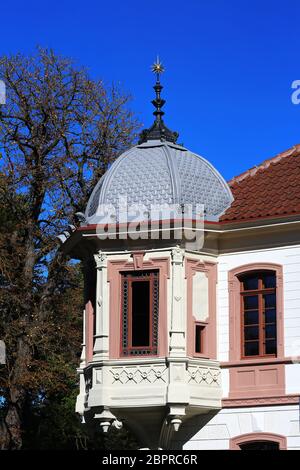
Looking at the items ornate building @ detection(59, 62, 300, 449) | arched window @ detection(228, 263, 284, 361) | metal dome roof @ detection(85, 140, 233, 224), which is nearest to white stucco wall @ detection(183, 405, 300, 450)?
ornate building @ detection(59, 62, 300, 449)

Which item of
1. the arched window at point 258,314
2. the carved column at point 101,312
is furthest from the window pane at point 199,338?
the carved column at point 101,312

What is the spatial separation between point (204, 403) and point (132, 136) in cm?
1475

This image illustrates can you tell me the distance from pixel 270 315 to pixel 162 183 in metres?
4.02

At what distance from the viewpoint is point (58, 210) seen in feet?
114

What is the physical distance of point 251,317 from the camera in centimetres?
2459

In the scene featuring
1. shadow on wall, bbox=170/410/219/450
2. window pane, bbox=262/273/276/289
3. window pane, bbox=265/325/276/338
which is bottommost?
shadow on wall, bbox=170/410/219/450

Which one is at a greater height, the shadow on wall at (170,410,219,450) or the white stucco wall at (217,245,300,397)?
the white stucco wall at (217,245,300,397)

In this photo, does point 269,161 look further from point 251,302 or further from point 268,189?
point 251,302

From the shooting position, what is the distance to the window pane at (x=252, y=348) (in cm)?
2434

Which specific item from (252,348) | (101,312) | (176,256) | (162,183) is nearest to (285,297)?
(252,348)

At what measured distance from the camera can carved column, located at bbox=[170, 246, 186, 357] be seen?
23.8 meters

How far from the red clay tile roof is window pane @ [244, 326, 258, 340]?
2.53 metres

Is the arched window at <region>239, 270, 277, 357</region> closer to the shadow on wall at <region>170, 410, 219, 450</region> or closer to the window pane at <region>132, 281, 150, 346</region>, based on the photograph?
the shadow on wall at <region>170, 410, 219, 450</region>
